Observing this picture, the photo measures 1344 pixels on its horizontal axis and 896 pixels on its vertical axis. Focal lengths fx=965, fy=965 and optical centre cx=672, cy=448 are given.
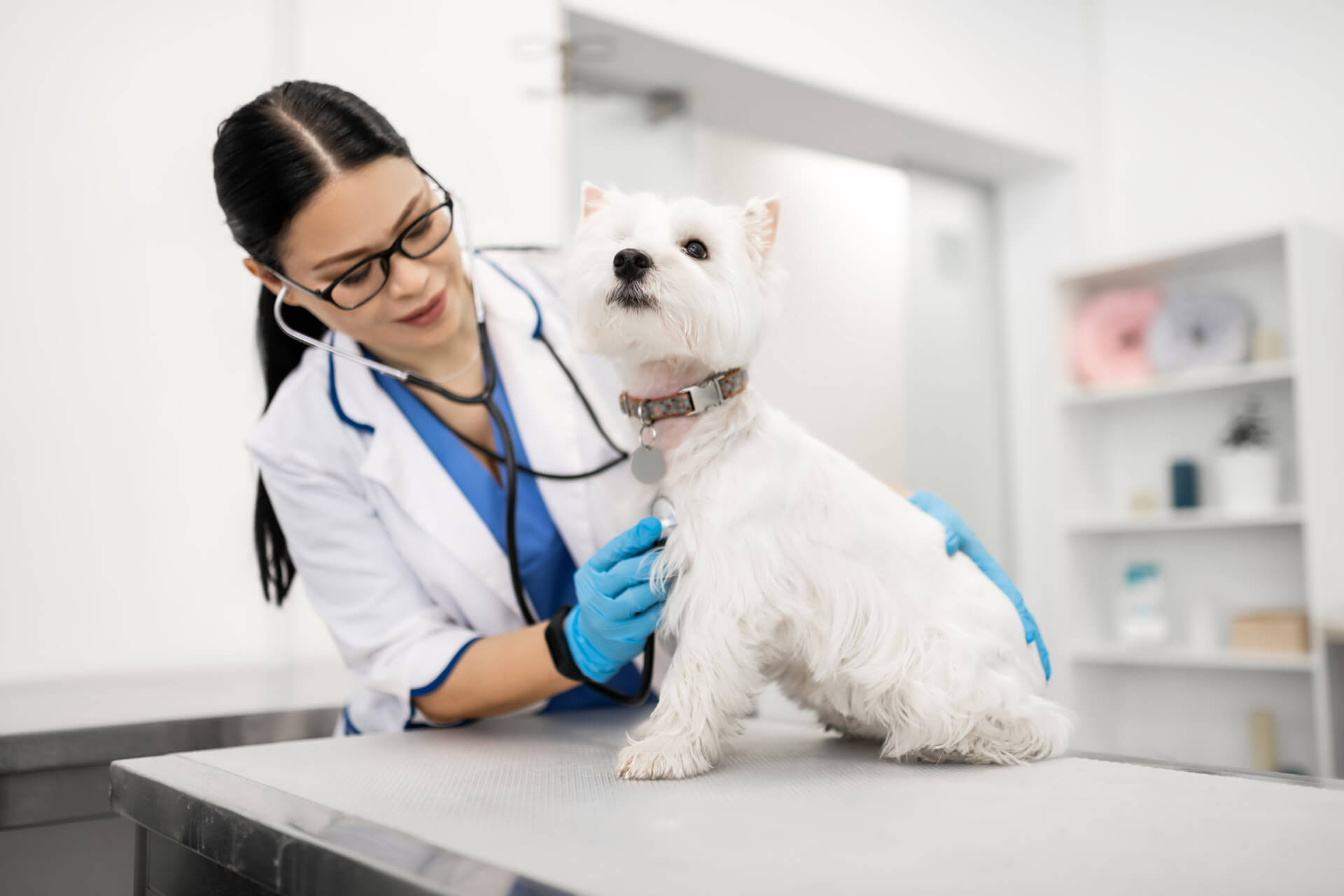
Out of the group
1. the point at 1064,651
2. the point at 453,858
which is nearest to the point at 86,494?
the point at 453,858

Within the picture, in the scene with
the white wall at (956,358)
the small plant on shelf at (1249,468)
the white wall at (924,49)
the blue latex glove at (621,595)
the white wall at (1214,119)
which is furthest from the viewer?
the white wall at (956,358)

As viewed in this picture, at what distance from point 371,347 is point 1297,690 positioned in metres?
3.48

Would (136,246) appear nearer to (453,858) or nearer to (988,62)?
(453,858)

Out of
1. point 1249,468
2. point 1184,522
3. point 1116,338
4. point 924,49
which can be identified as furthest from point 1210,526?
point 924,49

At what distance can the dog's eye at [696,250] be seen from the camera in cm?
99

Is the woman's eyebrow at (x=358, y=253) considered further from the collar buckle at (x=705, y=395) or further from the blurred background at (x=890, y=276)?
the blurred background at (x=890, y=276)

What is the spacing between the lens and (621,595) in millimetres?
1015

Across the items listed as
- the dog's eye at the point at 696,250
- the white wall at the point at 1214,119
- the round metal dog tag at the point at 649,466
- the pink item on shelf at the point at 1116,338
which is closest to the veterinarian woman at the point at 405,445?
the round metal dog tag at the point at 649,466

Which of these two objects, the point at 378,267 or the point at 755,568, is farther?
the point at 378,267

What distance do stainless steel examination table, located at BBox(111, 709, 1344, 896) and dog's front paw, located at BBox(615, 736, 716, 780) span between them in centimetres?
2

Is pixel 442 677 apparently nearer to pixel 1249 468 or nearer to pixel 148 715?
pixel 148 715

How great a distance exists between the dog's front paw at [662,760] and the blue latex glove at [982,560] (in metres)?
0.36

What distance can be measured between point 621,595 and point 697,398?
222 mm

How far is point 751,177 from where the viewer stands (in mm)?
3547
